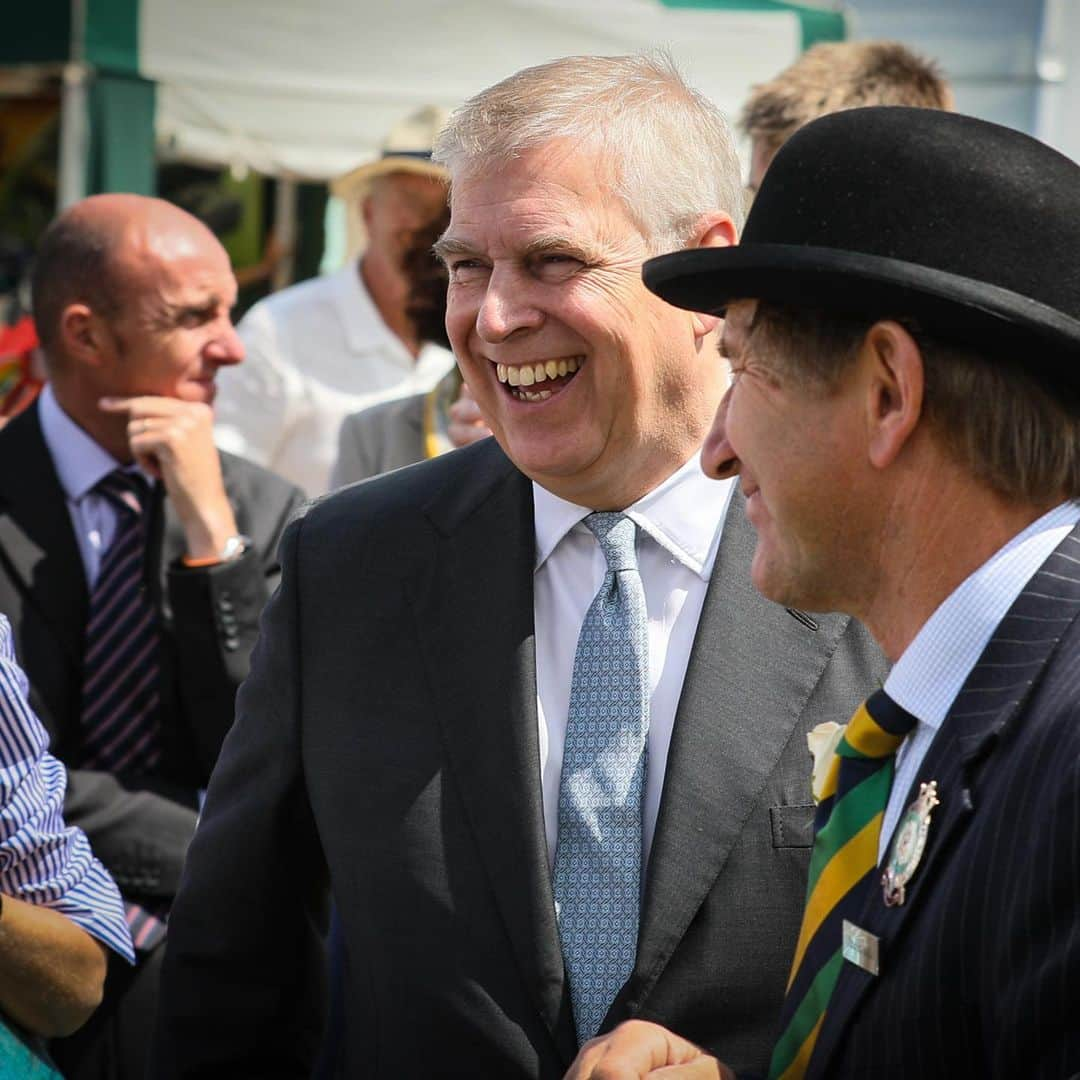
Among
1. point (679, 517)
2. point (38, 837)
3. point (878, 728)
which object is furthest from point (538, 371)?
point (38, 837)

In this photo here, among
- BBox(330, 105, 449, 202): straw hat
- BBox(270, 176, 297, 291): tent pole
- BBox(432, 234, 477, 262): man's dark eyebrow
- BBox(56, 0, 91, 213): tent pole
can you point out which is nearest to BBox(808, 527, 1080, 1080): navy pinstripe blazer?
BBox(432, 234, 477, 262): man's dark eyebrow

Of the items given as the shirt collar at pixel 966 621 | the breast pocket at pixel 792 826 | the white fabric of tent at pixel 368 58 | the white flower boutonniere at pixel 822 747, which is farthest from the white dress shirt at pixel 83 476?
the white fabric of tent at pixel 368 58

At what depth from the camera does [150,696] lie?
141 inches

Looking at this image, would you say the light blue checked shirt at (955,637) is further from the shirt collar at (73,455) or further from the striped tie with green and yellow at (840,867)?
the shirt collar at (73,455)

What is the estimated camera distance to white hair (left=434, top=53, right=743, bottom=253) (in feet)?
7.55

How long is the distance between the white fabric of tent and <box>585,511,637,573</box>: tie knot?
528cm

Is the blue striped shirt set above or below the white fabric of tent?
below

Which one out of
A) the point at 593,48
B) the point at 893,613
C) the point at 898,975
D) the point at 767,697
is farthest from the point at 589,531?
the point at 593,48

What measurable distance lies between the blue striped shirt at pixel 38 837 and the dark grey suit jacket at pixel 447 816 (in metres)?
0.19

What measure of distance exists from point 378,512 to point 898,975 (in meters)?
1.16

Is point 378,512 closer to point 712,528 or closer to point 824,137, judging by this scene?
point 712,528

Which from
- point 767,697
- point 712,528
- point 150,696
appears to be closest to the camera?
point 767,697

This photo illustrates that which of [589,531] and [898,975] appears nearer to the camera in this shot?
[898,975]

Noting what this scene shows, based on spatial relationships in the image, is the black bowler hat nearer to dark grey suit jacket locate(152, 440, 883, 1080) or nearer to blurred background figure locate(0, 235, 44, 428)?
dark grey suit jacket locate(152, 440, 883, 1080)
